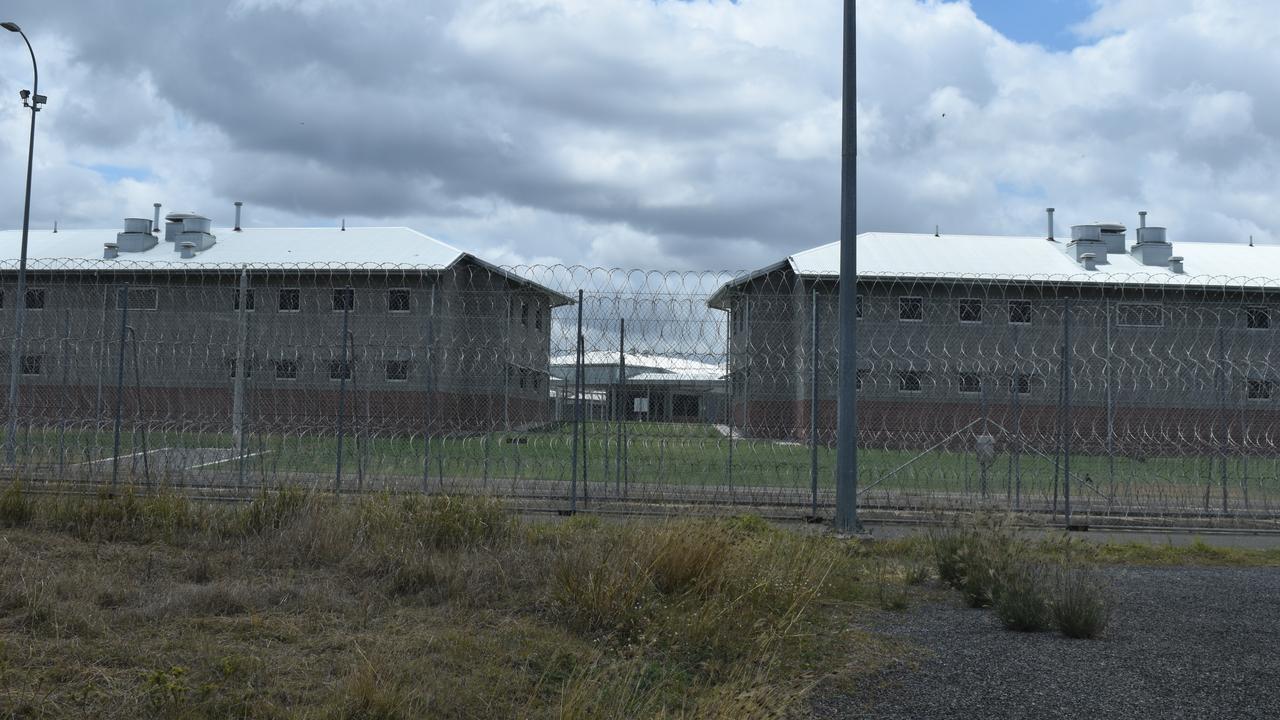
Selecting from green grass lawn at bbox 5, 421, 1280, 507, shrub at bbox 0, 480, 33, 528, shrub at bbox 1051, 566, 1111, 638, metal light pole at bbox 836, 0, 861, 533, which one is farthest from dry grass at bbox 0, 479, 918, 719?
green grass lawn at bbox 5, 421, 1280, 507

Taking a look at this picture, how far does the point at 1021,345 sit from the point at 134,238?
25654mm

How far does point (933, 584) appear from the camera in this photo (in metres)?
7.94

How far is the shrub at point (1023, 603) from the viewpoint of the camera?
6320mm

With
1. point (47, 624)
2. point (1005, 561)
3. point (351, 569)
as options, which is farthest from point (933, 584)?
point (47, 624)

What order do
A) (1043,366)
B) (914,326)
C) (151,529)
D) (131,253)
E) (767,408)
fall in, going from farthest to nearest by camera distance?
(131,253) < (1043,366) < (914,326) < (767,408) < (151,529)

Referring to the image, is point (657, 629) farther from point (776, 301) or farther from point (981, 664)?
point (776, 301)

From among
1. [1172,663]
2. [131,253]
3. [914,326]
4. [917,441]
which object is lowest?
[1172,663]

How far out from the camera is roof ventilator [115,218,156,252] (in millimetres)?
34531

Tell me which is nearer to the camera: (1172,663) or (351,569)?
(1172,663)

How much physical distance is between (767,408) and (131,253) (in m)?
28.3

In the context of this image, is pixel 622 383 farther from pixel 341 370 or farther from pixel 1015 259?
pixel 1015 259

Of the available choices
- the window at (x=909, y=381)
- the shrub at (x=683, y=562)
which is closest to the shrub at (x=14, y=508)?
the shrub at (x=683, y=562)

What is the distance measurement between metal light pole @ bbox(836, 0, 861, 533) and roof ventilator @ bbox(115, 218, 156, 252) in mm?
29303

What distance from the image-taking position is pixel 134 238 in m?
34.8
